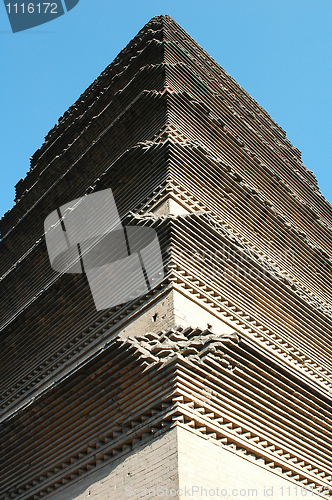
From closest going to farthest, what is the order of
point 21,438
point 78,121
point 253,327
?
1. point 21,438
2. point 253,327
3. point 78,121

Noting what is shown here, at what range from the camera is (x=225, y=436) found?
18.7ft

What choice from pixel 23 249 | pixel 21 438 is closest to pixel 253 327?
pixel 21 438

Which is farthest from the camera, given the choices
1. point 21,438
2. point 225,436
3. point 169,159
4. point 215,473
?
point 169,159

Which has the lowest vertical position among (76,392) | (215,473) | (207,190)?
(215,473)

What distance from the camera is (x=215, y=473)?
531 cm

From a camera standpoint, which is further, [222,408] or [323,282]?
[323,282]

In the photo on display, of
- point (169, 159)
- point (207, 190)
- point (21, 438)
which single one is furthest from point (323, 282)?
point (21, 438)

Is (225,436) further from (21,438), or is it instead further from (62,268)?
(62,268)

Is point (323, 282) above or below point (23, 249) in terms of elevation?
below

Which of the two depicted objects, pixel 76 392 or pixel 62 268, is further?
pixel 62 268

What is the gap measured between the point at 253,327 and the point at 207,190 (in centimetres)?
262

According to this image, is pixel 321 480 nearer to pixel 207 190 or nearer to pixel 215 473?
pixel 215 473

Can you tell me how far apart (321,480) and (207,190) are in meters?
4.79

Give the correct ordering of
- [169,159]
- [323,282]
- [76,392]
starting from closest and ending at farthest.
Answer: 1. [76,392]
2. [169,159]
3. [323,282]
